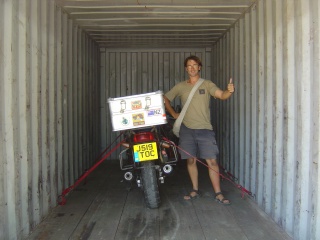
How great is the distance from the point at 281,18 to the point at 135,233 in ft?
8.47

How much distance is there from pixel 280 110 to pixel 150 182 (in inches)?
64.6

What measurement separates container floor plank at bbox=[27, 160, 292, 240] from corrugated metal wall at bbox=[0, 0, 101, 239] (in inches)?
11.0

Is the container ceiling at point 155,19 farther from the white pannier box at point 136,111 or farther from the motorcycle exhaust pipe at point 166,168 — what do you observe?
the motorcycle exhaust pipe at point 166,168

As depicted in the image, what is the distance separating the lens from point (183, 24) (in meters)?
5.26

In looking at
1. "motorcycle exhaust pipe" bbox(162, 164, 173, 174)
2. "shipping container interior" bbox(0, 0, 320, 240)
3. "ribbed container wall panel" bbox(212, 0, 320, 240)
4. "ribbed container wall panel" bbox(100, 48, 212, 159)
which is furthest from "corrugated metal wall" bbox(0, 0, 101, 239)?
"ribbed container wall panel" bbox(212, 0, 320, 240)

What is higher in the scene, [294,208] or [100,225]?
[294,208]

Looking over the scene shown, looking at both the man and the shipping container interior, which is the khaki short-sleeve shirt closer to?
the man

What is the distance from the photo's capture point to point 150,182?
3.81 meters

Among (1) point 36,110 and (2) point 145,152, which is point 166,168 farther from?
(1) point 36,110

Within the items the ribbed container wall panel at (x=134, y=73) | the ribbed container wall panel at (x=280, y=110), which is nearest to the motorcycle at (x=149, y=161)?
the ribbed container wall panel at (x=280, y=110)

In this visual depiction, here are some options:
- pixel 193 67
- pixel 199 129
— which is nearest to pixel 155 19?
pixel 193 67

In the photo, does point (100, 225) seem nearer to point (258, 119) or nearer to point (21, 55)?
point (21, 55)

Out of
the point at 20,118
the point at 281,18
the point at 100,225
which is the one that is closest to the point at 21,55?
the point at 20,118

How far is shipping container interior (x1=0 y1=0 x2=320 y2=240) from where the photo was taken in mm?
2729
